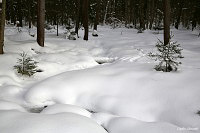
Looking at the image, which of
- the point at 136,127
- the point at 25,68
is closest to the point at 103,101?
the point at 136,127

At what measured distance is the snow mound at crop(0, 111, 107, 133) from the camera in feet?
12.1

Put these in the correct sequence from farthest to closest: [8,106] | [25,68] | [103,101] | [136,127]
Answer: [25,68] → [103,101] → [8,106] → [136,127]

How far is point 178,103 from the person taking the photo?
4848 mm

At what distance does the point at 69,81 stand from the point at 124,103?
6.23ft

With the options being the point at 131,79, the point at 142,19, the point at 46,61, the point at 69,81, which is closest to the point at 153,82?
the point at 131,79

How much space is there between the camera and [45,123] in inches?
153

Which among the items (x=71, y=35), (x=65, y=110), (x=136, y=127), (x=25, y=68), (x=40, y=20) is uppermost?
(x=40, y=20)

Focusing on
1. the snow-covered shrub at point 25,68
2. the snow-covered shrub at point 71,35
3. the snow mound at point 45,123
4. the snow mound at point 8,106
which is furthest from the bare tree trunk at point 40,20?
the snow mound at point 45,123

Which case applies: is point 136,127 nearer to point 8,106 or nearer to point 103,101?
point 103,101

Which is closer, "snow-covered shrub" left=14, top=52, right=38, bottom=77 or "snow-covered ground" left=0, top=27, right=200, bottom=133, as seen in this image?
"snow-covered ground" left=0, top=27, right=200, bottom=133

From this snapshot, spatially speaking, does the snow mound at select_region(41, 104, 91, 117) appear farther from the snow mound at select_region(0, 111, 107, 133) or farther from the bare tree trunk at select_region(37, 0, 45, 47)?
the bare tree trunk at select_region(37, 0, 45, 47)

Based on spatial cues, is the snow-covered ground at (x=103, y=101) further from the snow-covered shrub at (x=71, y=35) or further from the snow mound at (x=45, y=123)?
the snow-covered shrub at (x=71, y=35)

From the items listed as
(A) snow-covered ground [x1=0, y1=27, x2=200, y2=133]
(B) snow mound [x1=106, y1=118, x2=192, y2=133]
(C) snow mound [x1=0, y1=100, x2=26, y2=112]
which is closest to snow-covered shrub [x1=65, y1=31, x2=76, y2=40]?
(A) snow-covered ground [x1=0, y1=27, x2=200, y2=133]

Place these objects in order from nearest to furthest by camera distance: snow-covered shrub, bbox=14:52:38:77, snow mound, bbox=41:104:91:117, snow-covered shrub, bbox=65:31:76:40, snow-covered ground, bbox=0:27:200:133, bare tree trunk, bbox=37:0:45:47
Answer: snow-covered ground, bbox=0:27:200:133 < snow mound, bbox=41:104:91:117 < snow-covered shrub, bbox=14:52:38:77 < bare tree trunk, bbox=37:0:45:47 < snow-covered shrub, bbox=65:31:76:40
